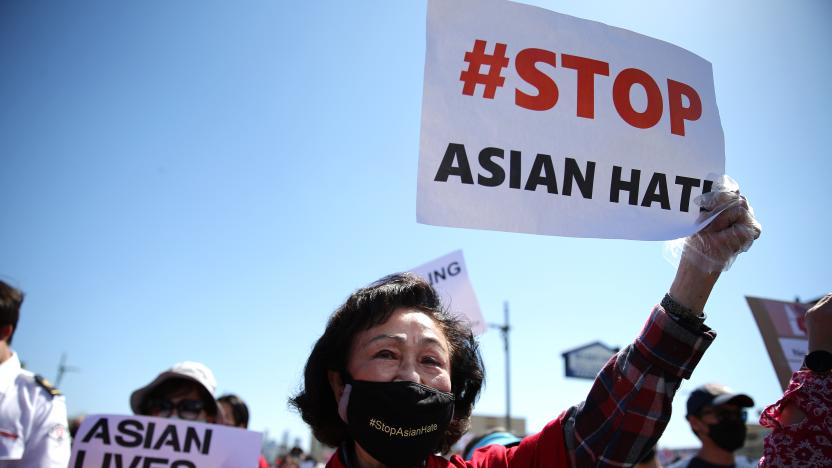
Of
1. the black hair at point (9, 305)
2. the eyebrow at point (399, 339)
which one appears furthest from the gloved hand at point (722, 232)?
the black hair at point (9, 305)

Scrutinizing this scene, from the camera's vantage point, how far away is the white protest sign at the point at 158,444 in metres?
2.46

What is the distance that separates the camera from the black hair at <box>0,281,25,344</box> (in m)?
2.82

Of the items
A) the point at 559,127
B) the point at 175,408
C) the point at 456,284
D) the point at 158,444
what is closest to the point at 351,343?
the point at 559,127

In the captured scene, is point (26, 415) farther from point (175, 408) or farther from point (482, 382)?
point (482, 382)

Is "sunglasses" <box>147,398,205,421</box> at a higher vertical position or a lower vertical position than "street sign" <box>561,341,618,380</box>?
higher

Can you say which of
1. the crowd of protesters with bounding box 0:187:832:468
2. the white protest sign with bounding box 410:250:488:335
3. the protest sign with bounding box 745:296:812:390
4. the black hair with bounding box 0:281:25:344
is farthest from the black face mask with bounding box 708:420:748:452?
the black hair with bounding box 0:281:25:344

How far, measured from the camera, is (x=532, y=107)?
186 centimetres

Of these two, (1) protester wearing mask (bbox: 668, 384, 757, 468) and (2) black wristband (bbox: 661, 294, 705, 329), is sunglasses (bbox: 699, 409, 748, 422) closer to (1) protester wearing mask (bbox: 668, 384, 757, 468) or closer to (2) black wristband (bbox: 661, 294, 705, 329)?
(1) protester wearing mask (bbox: 668, 384, 757, 468)

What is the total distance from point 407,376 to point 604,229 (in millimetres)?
814

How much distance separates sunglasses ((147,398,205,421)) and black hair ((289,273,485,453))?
146 cm

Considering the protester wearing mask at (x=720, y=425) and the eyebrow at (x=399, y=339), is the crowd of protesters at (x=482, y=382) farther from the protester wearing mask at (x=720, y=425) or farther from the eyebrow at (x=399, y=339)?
the protester wearing mask at (x=720, y=425)

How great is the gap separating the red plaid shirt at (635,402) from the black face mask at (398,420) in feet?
1.05

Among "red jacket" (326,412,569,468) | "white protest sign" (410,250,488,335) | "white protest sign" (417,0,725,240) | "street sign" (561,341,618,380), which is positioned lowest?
"street sign" (561,341,618,380)

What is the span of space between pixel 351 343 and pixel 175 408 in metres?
1.95
